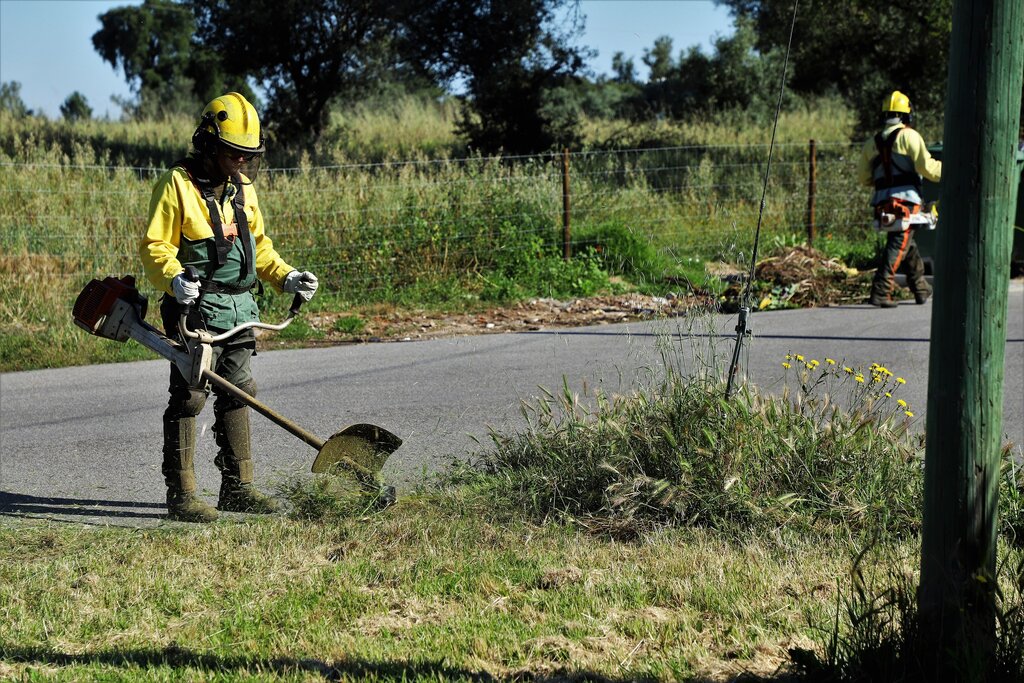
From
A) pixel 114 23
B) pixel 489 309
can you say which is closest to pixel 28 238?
pixel 489 309

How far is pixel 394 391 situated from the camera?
27.1ft

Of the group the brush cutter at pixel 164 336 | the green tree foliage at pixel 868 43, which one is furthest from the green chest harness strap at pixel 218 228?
the green tree foliage at pixel 868 43

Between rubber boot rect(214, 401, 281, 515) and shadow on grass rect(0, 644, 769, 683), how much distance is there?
5.60ft

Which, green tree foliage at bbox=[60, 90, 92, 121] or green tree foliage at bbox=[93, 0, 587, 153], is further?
green tree foliage at bbox=[60, 90, 92, 121]

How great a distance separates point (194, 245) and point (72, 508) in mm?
1525

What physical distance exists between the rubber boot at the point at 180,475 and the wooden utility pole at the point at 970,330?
340cm

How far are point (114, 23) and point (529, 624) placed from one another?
170 ft

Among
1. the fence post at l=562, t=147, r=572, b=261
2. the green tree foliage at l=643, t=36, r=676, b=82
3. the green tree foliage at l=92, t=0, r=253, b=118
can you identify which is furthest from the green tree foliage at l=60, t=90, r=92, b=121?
the fence post at l=562, t=147, r=572, b=261

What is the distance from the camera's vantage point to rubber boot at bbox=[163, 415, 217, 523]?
17.4ft

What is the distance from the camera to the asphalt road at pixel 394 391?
5.91 meters

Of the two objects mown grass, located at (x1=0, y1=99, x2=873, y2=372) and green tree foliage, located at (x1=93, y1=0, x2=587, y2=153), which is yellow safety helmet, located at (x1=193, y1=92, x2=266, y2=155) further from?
green tree foliage, located at (x1=93, y1=0, x2=587, y2=153)

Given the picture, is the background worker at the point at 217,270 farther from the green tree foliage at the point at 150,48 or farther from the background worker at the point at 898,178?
the green tree foliage at the point at 150,48

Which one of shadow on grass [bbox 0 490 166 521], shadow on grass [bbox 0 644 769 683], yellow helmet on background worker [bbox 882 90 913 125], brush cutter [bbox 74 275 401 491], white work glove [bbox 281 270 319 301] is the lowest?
shadow on grass [bbox 0 490 166 521]

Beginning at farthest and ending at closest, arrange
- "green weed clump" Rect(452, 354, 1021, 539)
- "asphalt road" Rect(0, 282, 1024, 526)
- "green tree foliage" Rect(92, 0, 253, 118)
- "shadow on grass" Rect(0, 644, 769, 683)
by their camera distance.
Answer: "green tree foliage" Rect(92, 0, 253, 118), "asphalt road" Rect(0, 282, 1024, 526), "green weed clump" Rect(452, 354, 1021, 539), "shadow on grass" Rect(0, 644, 769, 683)
